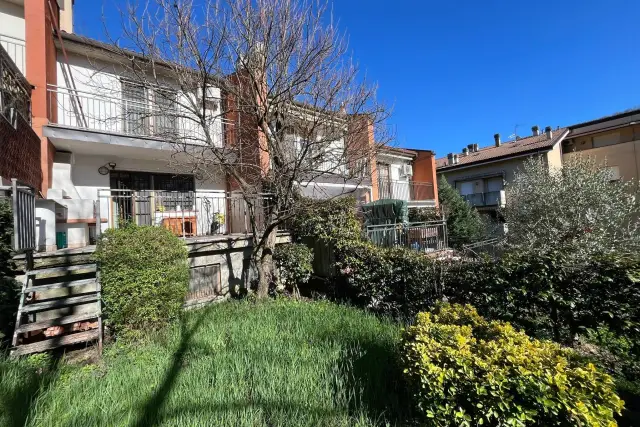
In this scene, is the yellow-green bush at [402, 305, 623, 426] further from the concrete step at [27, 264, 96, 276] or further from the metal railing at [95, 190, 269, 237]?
the metal railing at [95, 190, 269, 237]

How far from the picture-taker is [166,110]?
711cm

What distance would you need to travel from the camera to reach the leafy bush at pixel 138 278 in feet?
16.7

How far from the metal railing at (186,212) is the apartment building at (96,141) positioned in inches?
1.5

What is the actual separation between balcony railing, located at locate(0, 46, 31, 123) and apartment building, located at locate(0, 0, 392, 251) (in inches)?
5.3

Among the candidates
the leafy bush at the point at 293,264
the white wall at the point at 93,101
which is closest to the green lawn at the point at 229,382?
the leafy bush at the point at 293,264

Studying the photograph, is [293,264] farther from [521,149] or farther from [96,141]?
[521,149]

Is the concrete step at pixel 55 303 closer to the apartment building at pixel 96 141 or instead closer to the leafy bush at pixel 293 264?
the apartment building at pixel 96 141

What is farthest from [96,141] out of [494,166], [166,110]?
[494,166]

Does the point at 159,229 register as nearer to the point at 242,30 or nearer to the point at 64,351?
the point at 64,351

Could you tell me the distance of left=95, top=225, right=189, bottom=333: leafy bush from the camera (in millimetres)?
5082

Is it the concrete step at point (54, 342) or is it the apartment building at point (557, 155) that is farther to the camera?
the apartment building at point (557, 155)

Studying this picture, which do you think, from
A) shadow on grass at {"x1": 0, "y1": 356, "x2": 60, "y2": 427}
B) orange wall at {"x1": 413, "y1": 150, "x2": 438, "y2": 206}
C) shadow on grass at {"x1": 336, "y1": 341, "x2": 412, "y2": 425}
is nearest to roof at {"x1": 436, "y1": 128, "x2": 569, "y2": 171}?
orange wall at {"x1": 413, "y1": 150, "x2": 438, "y2": 206}

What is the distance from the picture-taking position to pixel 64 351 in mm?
4992

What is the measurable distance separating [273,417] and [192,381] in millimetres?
1127
